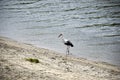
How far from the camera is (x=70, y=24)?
27.7m

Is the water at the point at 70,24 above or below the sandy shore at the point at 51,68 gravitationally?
above

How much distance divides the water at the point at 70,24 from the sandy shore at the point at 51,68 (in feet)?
7.22

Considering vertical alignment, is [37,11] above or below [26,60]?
above

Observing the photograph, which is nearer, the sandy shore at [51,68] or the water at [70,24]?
the sandy shore at [51,68]

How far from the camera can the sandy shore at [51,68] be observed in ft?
41.2

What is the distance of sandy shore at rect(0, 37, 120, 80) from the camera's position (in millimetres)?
12562

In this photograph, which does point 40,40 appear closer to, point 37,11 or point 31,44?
point 31,44

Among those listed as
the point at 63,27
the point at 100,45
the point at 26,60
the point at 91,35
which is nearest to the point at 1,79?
the point at 26,60

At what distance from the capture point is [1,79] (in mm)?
11695

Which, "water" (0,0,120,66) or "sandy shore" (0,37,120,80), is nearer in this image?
"sandy shore" (0,37,120,80)

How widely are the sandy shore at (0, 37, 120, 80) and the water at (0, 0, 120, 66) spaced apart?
220 cm

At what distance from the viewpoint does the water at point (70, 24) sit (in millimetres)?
20766

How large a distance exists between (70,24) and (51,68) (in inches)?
540

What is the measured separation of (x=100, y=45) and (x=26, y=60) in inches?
307
